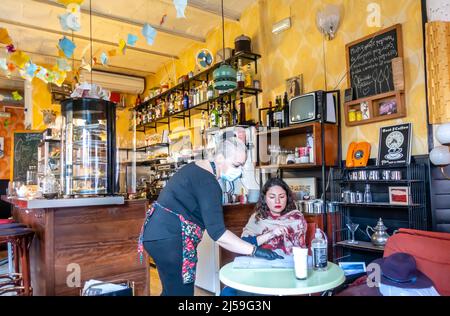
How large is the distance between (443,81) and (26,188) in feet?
13.8

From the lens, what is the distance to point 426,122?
9.32 feet

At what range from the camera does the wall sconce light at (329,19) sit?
11.5ft

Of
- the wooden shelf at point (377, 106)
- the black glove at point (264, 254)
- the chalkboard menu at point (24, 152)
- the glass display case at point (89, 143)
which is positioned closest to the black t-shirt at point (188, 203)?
the black glove at point (264, 254)

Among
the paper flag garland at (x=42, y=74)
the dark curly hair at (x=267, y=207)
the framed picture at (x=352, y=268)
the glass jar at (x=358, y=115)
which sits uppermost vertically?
the paper flag garland at (x=42, y=74)

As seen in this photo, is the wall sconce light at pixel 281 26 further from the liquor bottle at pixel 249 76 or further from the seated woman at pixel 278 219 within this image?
the seated woman at pixel 278 219

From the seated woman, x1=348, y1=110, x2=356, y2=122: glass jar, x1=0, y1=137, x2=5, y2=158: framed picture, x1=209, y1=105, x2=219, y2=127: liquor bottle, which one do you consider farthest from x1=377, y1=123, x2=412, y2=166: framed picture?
x1=0, y1=137, x2=5, y2=158: framed picture

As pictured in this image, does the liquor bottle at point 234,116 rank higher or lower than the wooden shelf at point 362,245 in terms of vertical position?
higher

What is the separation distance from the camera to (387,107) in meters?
3.12

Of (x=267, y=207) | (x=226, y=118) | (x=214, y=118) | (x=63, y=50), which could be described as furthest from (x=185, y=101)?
(x=267, y=207)

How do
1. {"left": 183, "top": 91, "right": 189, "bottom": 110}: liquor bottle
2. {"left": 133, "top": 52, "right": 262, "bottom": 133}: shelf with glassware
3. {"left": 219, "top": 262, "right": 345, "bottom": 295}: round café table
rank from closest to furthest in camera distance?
{"left": 219, "top": 262, "right": 345, "bottom": 295}: round café table → {"left": 133, "top": 52, "right": 262, "bottom": 133}: shelf with glassware → {"left": 183, "top": 91, "right": 189, "bottom": 110}: liquor bottle

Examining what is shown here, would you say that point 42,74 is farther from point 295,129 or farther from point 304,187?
point 304,187

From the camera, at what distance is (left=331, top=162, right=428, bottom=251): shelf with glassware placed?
2.81 metres

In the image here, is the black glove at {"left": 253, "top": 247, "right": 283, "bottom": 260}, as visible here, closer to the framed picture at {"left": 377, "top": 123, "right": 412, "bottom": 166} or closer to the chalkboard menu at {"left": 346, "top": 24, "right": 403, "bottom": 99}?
the framed picture at {"left": 377, "top": 123, "right": 412, "bottom": 166}

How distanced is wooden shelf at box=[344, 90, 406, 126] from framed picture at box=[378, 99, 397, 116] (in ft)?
0.06
